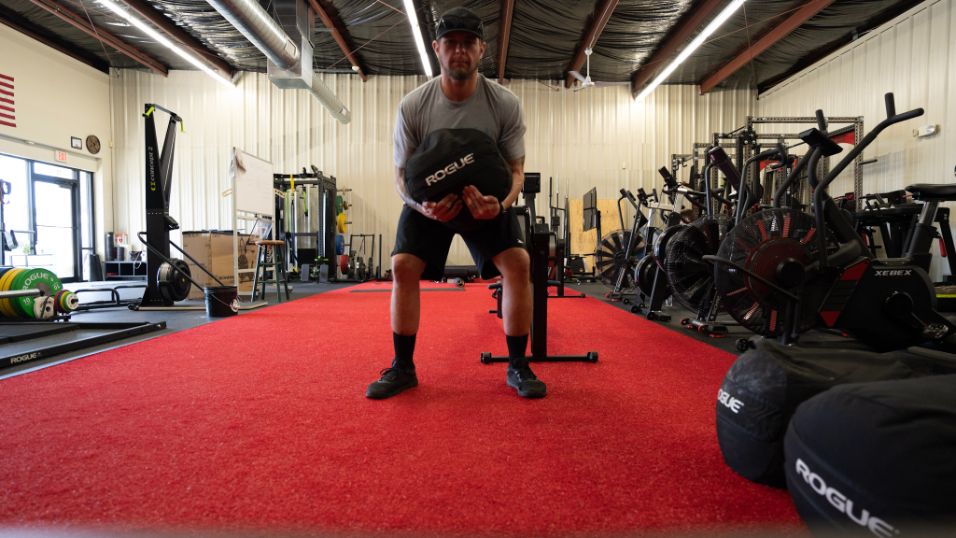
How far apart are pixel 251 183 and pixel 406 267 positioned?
12.7 feet

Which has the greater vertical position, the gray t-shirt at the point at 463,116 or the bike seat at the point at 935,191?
the gray t-shirt at the point at 463,116

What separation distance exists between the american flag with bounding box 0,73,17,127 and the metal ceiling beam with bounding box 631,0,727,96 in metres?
11.0

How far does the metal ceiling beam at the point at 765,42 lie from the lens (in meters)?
5.87

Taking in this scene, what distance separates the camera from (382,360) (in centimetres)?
206

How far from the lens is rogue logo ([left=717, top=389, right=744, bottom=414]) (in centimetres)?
91

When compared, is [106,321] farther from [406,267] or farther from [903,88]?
[903,88]

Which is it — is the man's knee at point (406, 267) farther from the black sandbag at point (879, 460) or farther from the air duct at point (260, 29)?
the air duct at point (260, 29)

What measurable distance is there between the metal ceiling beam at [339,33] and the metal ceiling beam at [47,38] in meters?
5.14

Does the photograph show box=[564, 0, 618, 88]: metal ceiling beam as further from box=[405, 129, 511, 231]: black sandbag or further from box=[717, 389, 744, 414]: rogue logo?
box=[717, 389, 744, 414]: rogue logo

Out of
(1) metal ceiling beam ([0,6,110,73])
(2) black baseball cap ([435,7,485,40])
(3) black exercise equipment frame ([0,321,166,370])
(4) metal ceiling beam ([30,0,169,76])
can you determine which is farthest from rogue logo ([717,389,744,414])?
(1) metal ceiling beam ([0,6,110,73])

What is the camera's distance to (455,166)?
4.56 feet

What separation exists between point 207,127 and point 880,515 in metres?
10.9

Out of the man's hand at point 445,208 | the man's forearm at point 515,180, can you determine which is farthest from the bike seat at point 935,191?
the man's hand at point 445,208

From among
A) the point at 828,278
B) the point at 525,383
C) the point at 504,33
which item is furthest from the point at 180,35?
the point at 828,278
